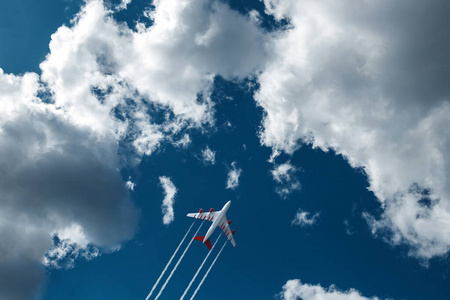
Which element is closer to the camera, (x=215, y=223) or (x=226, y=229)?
(x=215, y=223)

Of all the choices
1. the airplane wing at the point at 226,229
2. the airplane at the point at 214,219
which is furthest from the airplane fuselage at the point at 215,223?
the airplane wing at the point at 226,229

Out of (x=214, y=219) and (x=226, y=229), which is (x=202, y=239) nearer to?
(x=214, y=219)

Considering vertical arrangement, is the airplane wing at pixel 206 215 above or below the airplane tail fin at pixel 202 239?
above

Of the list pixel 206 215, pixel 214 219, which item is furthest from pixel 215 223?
pixel 206 215

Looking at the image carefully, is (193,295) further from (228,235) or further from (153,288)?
(228,235)

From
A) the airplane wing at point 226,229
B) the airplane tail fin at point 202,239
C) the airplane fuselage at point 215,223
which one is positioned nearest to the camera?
the airplane fuselage at point 215,223

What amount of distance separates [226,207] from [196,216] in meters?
19.1

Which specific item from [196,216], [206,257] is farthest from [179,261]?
[196,216]

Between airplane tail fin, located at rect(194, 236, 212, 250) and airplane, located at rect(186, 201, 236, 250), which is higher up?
airplane, located at rect(186, 201, 236, 250)

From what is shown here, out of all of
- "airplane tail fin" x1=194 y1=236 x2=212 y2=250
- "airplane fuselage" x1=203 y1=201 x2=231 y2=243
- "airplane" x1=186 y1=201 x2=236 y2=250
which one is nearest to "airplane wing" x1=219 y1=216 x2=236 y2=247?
"airplane" x1=186 y1=201 x2=236 y2=250

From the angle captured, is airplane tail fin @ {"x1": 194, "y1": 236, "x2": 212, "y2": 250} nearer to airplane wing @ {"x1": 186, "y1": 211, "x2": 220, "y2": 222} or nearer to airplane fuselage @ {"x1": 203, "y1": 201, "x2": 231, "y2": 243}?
airplane fuselage @ {"x1": 203, "y1": 201, "x2": 231, "y2": 243}

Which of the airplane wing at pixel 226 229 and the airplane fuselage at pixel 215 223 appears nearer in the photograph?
the airplane fuselage at pixel 215 223

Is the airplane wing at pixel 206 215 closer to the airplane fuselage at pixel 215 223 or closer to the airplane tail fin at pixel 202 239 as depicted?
the airplane fuselage at pixel 215 223

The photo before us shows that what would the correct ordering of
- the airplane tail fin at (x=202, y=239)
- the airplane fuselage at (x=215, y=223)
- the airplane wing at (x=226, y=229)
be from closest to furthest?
the airplane fuselage at (x=215, y=223), the airplane tail fin at (x=202, y=239), the airplane wing at (x=226, y=229)
